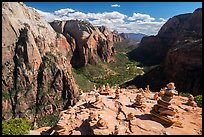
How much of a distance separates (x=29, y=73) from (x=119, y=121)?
276 feet

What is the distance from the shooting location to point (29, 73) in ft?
349

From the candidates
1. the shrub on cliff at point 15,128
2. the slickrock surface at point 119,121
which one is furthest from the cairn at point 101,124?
the shrub on cliff at point 15,128

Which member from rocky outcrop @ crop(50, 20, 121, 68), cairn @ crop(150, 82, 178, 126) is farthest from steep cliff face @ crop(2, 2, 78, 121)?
cairn @ crop(150, 82, 178, 126)

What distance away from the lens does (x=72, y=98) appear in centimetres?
11300

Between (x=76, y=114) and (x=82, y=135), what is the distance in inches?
256

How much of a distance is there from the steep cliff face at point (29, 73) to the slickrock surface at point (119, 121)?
6867 centimetres

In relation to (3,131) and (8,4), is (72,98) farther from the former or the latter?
(3,131)

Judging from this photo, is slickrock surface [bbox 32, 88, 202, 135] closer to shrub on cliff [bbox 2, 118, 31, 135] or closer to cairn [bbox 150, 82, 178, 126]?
cairn [bbox 150, 82, 178, 126]

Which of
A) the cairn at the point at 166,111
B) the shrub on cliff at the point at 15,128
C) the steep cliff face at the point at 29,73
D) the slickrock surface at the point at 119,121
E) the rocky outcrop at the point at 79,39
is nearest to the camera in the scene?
the slickrock surface at the point at 119,121

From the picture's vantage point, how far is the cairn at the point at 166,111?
28.0 metres

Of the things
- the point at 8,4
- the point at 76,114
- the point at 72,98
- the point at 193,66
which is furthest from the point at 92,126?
the point at 8,4

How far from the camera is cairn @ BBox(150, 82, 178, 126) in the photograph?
2805 cm

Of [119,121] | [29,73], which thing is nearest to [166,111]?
[119,121]

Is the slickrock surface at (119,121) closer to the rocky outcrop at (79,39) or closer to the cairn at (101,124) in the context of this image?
the cairn at (101,124)
